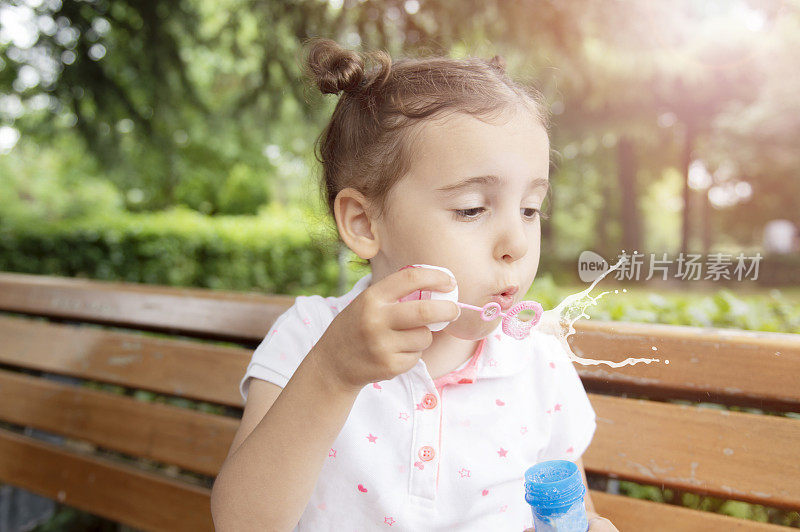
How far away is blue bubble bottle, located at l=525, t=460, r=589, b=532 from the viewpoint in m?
0.91

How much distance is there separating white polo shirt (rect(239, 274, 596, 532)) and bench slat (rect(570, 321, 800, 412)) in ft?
0.65

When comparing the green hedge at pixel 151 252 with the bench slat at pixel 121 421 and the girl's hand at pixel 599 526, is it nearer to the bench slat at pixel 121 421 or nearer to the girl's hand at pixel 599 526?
the bench slat at pixel 121 421

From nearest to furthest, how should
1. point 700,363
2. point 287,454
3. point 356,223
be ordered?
point 287,454
point 356,223
point 700,363

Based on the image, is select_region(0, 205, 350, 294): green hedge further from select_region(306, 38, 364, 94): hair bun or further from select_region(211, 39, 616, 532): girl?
select_region(211, 39, 616, 532): girl

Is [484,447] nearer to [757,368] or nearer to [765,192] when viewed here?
[757,368]

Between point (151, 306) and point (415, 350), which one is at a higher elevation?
point (415, 350)

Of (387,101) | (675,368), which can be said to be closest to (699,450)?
(675,368)

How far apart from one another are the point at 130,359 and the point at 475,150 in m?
1.50

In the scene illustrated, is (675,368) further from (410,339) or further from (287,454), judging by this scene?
(287,454)

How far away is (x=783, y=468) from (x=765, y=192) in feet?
57.9

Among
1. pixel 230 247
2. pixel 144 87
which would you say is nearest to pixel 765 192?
pixel 230 247

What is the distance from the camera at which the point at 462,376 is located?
1253mm

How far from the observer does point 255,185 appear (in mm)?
17062

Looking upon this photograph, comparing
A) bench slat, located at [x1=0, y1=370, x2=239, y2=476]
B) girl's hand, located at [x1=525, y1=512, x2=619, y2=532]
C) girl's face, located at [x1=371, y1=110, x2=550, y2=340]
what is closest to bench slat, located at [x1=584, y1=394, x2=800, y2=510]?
girl's hand, located at [x1=525, y1=512, x2=619, y2=532]
